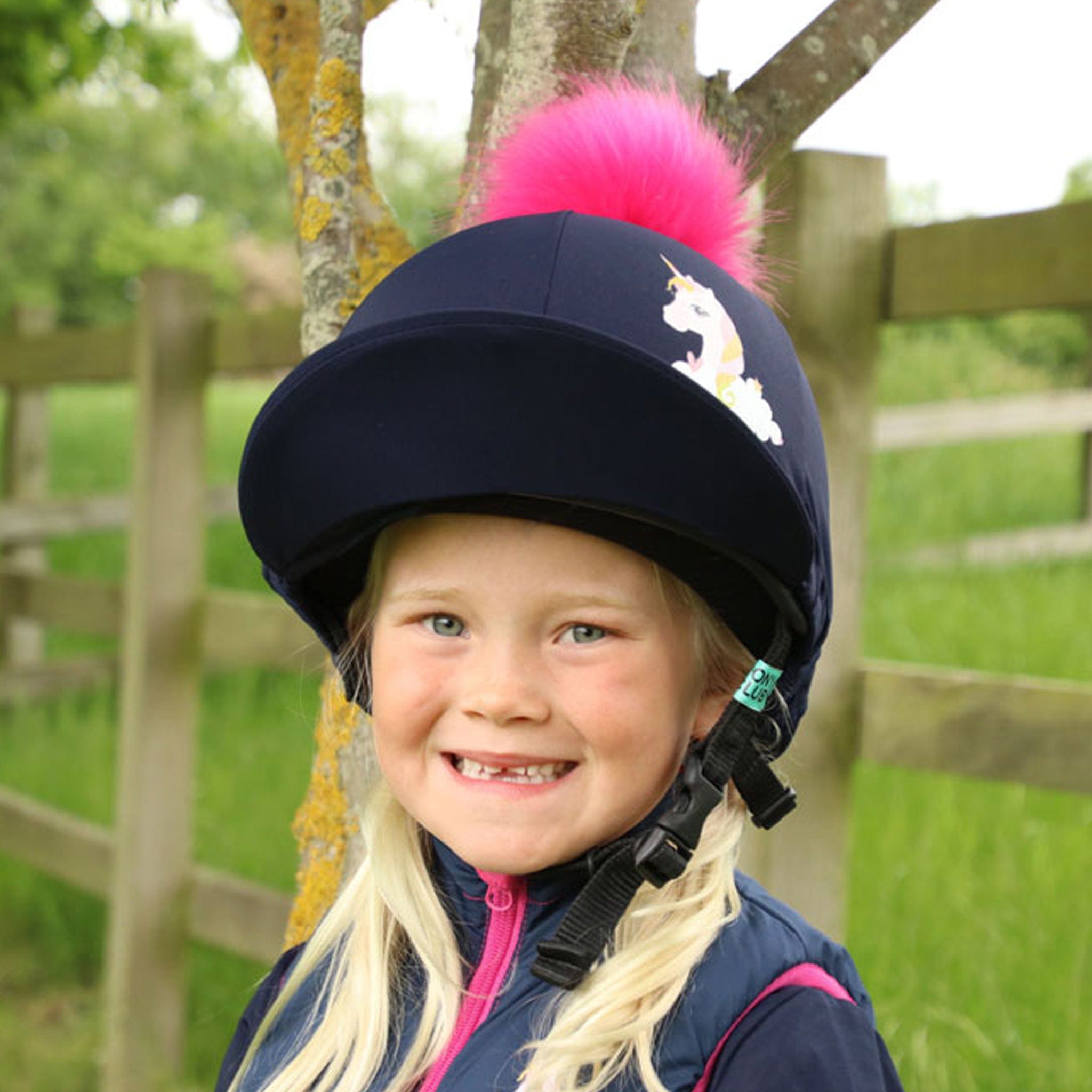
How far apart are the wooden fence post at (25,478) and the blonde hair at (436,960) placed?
16.2 ft

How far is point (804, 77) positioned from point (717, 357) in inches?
23.0

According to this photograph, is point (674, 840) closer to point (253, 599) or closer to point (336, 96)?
point (336, 96)

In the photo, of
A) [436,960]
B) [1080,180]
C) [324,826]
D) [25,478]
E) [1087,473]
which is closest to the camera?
[436,960]

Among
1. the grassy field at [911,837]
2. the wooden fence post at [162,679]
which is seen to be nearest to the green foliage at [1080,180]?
the grassy field at [911,837]

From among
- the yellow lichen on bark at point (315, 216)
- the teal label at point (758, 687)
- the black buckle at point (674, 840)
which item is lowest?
the black buckle at point (674, 840)

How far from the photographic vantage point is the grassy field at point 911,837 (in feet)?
8.00

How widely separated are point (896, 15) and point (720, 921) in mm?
1026

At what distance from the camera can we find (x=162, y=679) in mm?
3344

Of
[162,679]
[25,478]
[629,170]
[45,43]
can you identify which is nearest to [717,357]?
[629,170]

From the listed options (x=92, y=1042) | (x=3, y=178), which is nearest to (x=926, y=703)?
(x=92, y=1042)

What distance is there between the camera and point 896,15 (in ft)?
5.36

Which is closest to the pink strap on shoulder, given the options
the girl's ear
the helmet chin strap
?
the helmet chin strap

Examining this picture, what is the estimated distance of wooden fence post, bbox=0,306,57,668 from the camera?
20.3 feet

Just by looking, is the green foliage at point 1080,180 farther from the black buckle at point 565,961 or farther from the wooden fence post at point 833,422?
the black buckle at point 565,961
